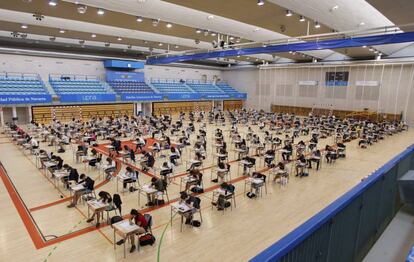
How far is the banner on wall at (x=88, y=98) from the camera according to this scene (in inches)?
1110

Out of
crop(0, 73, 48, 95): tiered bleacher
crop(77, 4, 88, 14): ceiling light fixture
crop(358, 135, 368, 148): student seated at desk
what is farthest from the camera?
crop(0, 73, 48, 95): tiered bleacher

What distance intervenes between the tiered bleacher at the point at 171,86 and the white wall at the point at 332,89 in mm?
11011

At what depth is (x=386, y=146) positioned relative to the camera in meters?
20.3

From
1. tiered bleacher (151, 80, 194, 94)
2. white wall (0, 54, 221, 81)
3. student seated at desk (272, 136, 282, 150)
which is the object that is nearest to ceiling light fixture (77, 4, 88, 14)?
student seated at desk (272, 136, 282, 150)

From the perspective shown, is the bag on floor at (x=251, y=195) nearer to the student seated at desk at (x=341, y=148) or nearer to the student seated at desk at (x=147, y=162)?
the student seated at desk at (x=147, y=162)

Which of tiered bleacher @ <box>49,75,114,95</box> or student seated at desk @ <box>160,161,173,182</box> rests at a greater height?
tiered bleacher @ <box>49,75,114,95</box>

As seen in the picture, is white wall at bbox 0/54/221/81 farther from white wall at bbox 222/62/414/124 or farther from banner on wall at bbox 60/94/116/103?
white wall at bbox 222/62/414/124

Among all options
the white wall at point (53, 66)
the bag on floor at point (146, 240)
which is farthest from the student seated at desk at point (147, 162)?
the white wall at point (53, 66)

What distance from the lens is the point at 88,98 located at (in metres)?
29.5

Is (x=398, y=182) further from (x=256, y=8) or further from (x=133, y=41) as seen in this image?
(x=133, y=41)

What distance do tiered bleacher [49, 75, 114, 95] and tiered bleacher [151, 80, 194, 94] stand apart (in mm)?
7754

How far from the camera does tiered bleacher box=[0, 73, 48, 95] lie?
25.7 meters

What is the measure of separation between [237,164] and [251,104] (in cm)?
3208

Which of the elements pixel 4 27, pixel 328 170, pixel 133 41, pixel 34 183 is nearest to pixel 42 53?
pixel 4 27
